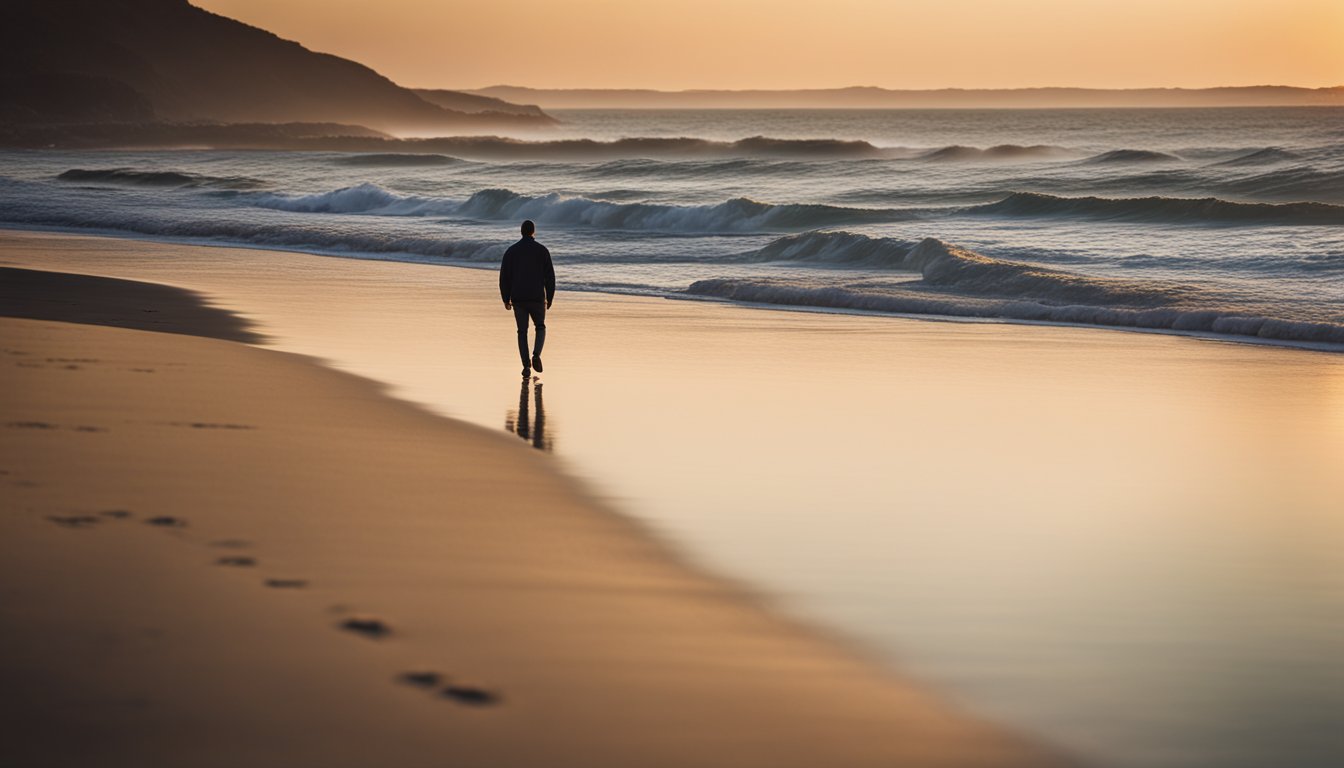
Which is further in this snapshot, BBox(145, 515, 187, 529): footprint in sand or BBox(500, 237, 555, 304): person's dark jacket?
BBox(500, 237, 555, 304): person's dark jacket

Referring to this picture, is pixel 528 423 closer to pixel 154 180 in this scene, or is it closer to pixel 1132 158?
pixel 1132 158

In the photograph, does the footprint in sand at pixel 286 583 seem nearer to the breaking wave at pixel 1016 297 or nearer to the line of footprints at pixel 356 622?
the line of footprints at pixel 356 622

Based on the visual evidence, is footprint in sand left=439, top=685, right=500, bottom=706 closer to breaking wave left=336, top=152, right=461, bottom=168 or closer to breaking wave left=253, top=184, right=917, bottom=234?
breaking wave left=253, top=184, right=917, bottom=234

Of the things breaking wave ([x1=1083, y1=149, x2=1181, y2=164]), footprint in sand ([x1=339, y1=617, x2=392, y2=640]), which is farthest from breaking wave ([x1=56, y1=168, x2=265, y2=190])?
footprint in sand ([x1=339, y1=617, x2=392, y2=640])

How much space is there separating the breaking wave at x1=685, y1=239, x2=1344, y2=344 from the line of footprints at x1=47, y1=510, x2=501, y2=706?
41.1 ft

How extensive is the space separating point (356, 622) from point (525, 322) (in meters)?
7.19

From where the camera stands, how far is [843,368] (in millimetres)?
12359

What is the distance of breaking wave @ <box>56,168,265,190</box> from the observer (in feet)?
171

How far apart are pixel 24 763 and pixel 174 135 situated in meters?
135

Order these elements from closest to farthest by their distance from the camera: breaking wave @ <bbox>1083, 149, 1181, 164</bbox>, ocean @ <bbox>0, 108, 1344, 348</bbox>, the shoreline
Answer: the shoreline < ocean @ <bbox>0, 108, 1344, 348</bbox> < breaking wave @ <bbox>1083, 149, 1181, 164</bbox>

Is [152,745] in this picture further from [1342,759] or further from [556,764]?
[1342,759]

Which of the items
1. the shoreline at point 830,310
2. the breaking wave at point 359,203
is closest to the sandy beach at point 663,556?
the shoreline at point 830,310

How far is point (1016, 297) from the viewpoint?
64.6 feet

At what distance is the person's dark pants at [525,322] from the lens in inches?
472
